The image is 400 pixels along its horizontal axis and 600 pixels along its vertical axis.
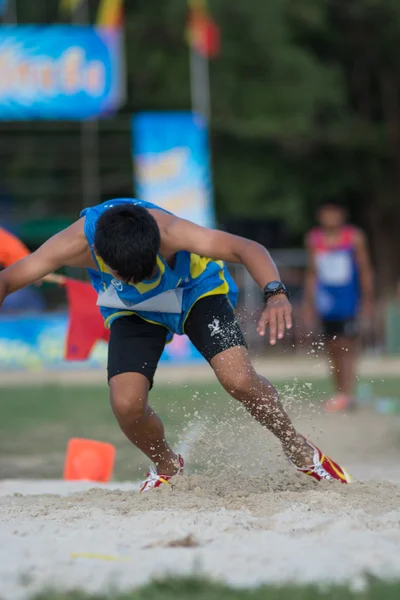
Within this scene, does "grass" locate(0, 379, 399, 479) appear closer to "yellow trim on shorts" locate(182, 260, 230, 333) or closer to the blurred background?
"yellow trim on shorts" locate(182, 260, 230, 333)

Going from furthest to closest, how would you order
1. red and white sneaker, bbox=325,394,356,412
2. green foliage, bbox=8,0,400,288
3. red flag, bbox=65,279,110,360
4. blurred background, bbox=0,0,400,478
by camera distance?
green foliage, bbox=8,0,400,288
blurred background, bbox=0,0,400,478
red and white sneaker, bbox=325,394,356,412
red flag, bbox=65,279,110,360

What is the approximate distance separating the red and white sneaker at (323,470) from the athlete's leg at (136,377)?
2.46 feet

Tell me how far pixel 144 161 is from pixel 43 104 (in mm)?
2008

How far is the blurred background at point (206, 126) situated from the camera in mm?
17766

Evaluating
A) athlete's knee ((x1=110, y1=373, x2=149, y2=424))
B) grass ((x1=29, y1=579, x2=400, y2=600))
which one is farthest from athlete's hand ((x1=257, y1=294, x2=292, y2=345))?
grass ((x1=29, y1=579, x2=400, y2=600))

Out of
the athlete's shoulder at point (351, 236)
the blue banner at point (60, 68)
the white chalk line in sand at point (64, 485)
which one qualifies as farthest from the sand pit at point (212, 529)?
the blue banner at point (60, 68)

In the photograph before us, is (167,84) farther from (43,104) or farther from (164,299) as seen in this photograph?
(164,299)

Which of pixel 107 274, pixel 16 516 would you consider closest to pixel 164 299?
pixel 107 274

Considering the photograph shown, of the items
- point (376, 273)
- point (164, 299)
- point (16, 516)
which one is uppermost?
point (164, 299)

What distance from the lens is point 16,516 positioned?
14.8 ft

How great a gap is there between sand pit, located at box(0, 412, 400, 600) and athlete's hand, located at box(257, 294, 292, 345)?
770mm

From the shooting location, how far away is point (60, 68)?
17719 millimetres

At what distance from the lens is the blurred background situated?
1777 cm

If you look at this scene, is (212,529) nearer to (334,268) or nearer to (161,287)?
(161,287)
